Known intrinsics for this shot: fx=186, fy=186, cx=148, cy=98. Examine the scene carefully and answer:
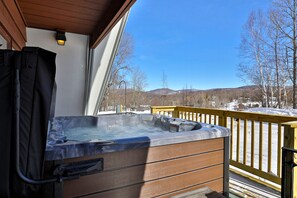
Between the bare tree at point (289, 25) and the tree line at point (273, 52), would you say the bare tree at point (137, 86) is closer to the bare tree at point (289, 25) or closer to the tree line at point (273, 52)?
the tree line at point (273, 52)

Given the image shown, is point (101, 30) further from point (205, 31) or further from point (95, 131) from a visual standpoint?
point (205, 31)

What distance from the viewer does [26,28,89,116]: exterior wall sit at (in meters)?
3.18

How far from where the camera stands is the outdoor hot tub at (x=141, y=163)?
47.2 inches

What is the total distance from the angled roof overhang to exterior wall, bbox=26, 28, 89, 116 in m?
0.20

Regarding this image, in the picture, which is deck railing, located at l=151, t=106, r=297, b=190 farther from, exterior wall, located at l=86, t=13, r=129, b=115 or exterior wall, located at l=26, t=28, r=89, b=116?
exterior wall, located at l=26, t=28, r=89, b=116

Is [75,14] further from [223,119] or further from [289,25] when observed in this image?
[289,25]

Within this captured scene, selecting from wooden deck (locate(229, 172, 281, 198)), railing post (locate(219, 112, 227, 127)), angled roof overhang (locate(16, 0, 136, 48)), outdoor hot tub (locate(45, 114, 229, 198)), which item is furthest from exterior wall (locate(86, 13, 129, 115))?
wooden deck (locate(229, 172, 281, 198))

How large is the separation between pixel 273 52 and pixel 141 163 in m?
9.70

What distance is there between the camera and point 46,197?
3.67ft

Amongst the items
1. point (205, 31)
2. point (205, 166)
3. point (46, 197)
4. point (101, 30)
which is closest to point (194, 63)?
point (205, 31)

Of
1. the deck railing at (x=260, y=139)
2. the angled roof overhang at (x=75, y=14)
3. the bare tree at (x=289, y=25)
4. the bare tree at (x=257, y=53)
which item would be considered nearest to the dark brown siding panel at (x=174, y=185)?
the deck railing at (x=260, y=139)

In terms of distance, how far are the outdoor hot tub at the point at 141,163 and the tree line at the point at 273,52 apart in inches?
337

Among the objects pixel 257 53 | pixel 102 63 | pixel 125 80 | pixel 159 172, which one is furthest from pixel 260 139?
pixel 257 53

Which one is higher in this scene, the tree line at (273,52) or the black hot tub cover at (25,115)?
the tree line at (273,52)
